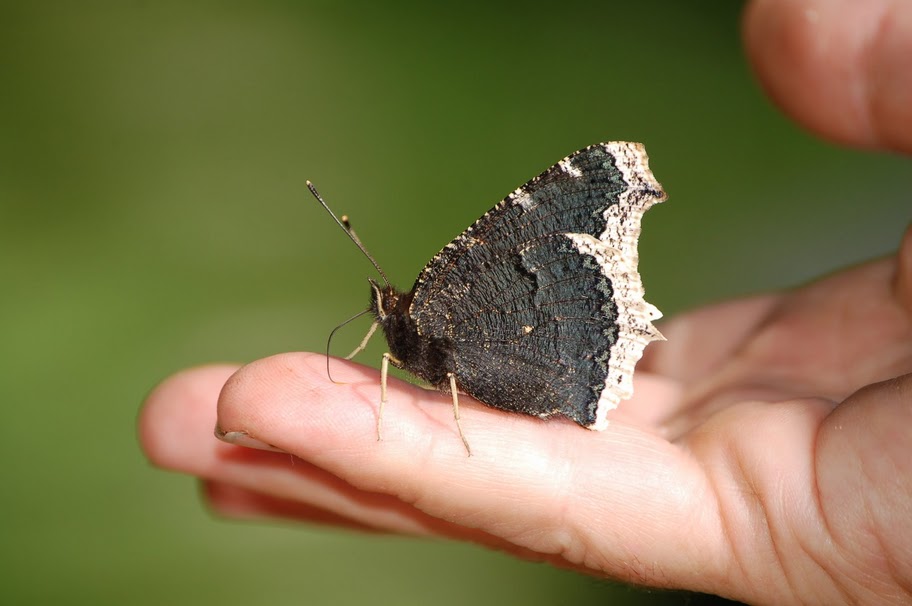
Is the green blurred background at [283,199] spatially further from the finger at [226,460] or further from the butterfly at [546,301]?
the butterfly at [546,301]

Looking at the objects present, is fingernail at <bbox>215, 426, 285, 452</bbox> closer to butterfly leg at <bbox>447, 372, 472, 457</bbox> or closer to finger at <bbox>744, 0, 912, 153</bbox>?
butterfly leg at <bbox>447, 372, 472, 457</bbox>

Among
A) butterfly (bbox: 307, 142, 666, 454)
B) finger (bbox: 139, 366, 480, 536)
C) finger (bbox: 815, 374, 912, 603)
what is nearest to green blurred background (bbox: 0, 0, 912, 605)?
finger (bbox: 139, 366, 480, 536)

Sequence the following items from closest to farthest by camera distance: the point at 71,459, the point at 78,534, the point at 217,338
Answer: the point at 78,534 → the point at 71,459 → the point at 217,338

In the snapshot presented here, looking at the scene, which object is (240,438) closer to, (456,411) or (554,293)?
(456,411)

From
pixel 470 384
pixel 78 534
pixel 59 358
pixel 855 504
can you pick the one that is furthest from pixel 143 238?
pixel 855 504

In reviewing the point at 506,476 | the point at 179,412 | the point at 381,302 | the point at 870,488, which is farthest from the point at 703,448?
the point at 179,412

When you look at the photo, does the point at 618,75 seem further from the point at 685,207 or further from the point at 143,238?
the point at 143,238
